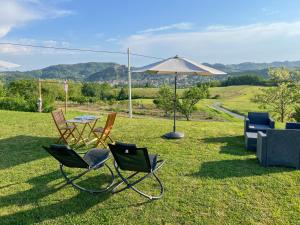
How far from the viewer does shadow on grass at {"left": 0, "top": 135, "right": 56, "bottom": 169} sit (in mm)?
5825

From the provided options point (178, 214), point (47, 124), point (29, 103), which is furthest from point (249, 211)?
point (29, 103)

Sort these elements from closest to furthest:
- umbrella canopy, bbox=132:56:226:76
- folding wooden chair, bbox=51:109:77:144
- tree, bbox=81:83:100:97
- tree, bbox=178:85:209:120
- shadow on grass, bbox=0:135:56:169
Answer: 1. shadow on grass, bbox=0:135:56:169
2. umbrella canopy, bbox=132:56:226:76
3. folding wooden chair, bbox=51:109:77:144
4. tree, bbox=178:85:209:120
5. tree, bbox=81:83:100:97

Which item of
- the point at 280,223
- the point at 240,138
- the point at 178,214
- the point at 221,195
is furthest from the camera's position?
the point at 240,138

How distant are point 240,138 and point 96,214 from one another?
5.47m

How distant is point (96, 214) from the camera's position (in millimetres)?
3629

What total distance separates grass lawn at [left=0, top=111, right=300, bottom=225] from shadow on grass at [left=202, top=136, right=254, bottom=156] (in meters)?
0.02

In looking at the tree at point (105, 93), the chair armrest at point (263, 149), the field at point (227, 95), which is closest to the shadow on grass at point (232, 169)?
the chair armrest at point (263, 149)

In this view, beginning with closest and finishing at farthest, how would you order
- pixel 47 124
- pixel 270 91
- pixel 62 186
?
1. pixel 62 186
2. pixel 47 124
3. pixel 270 91

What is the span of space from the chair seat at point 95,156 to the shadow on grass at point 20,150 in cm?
190

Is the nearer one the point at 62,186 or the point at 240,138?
the point at 62,186

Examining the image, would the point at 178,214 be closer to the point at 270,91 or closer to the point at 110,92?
the point at 270,91

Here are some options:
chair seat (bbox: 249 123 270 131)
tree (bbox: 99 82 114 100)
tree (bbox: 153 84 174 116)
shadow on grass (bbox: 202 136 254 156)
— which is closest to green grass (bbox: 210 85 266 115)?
tree (bbox: 153 84 174 116)

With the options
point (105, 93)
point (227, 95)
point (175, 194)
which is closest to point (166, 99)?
point (227, 95)

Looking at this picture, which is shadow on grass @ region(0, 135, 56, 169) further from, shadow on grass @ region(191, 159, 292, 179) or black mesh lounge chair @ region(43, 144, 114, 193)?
shadow on grass @ region(191, 159, 292, 179)
